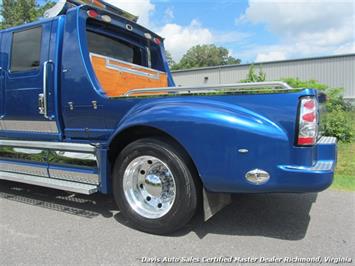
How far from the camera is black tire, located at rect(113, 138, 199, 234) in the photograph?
3.21 metres

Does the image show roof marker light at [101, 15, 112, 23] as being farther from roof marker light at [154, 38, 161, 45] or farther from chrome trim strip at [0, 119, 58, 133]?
chrome trim strip at [0, 119, 58, 133]

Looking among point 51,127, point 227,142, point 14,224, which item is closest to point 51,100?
point 51,127

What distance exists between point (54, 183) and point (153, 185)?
134cm

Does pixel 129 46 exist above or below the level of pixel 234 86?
above

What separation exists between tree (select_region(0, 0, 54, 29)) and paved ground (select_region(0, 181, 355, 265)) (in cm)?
1675

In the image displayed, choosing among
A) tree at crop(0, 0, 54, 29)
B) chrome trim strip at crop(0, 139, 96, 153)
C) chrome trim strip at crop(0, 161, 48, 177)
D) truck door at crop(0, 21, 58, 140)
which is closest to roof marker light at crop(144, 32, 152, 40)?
truck door at crop(0, 21, 58, 140)

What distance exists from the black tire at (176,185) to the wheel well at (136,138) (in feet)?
0.09

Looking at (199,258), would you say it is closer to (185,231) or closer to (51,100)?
(185,231)

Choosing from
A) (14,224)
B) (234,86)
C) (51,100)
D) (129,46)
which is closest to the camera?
(234,86)

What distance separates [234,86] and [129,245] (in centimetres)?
178

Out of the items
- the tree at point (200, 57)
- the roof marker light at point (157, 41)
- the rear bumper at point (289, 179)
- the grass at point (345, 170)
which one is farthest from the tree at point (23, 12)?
the tree at point (200, 57)

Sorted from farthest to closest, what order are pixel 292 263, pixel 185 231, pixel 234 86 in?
pixel 185 231 → pixel 234 86 → pixel 292 263

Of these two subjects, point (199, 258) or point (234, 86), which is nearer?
point (199, 258)

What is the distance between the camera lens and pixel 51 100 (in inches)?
172
